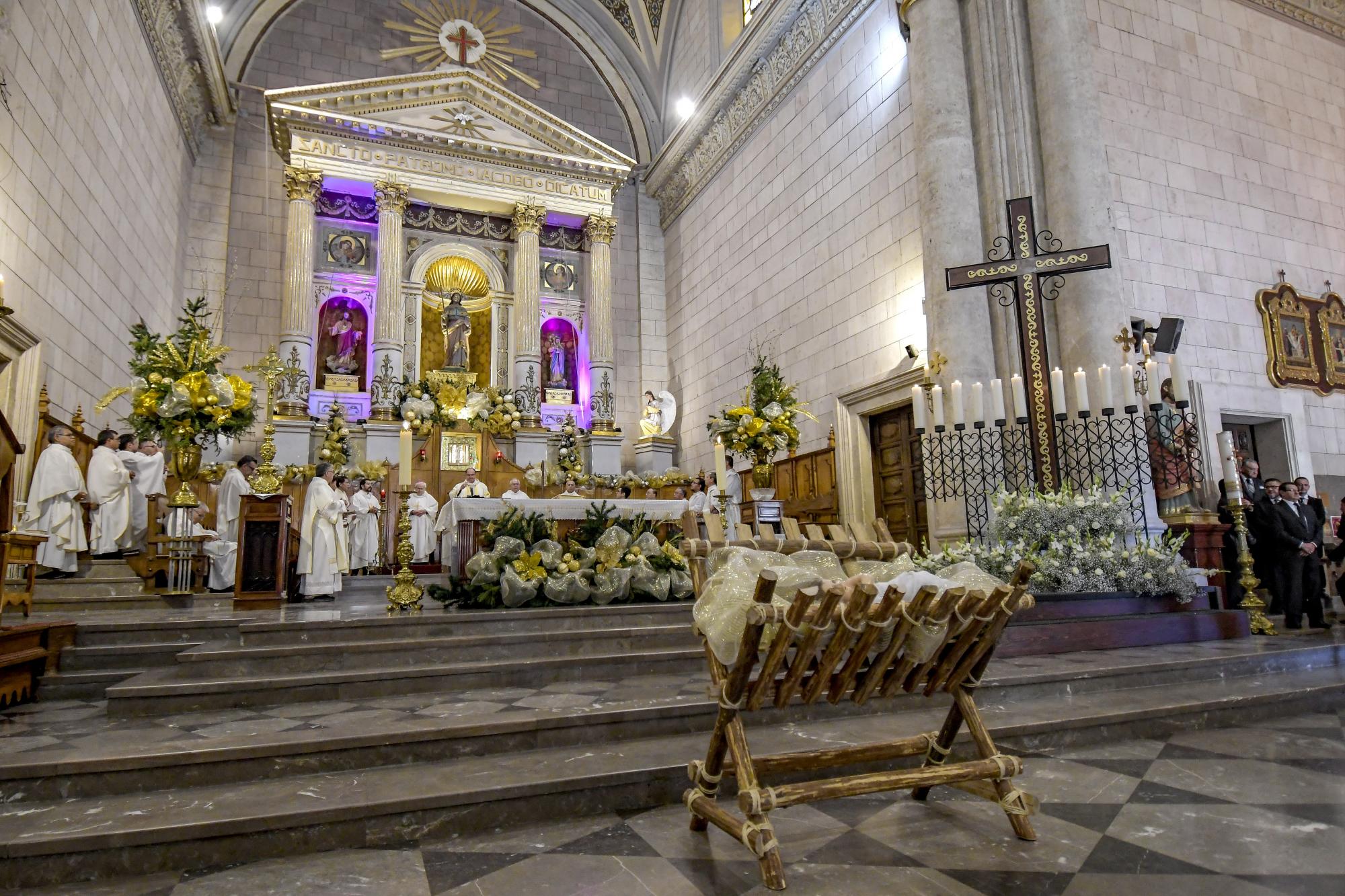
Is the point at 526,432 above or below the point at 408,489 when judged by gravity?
above

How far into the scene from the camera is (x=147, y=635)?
4809 millimetres

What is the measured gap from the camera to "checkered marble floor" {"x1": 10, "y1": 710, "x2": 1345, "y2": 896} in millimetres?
2205

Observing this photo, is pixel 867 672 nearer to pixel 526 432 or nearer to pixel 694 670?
pixel 694 670

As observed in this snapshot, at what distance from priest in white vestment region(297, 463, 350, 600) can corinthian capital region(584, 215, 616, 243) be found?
9656 millimetres

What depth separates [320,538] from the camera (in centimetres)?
778

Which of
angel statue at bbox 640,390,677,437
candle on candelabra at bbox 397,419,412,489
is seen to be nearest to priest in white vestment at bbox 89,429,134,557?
→ candle on candelabra at bbox 397,419,412,489

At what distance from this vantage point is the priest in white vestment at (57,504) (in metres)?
6.85

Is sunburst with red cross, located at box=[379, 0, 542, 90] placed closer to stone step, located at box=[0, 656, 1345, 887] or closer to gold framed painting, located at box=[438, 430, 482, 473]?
gold framed painting, located at box=[438, 430, 482, 473]

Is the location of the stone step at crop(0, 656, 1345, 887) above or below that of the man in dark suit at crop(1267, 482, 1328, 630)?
below

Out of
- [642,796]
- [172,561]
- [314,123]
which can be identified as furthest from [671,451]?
[642,796]

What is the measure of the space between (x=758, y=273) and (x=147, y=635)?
10.8m

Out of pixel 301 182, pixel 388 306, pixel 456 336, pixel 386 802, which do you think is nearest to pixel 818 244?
pixel 456 336

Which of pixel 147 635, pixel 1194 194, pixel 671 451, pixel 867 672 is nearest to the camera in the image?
pixel 867 672

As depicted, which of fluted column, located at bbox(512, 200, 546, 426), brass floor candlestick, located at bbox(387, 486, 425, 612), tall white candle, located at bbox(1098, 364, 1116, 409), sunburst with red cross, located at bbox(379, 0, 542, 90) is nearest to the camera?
brass floor candlestick, located at bbox(387, 486, 425, 612)
